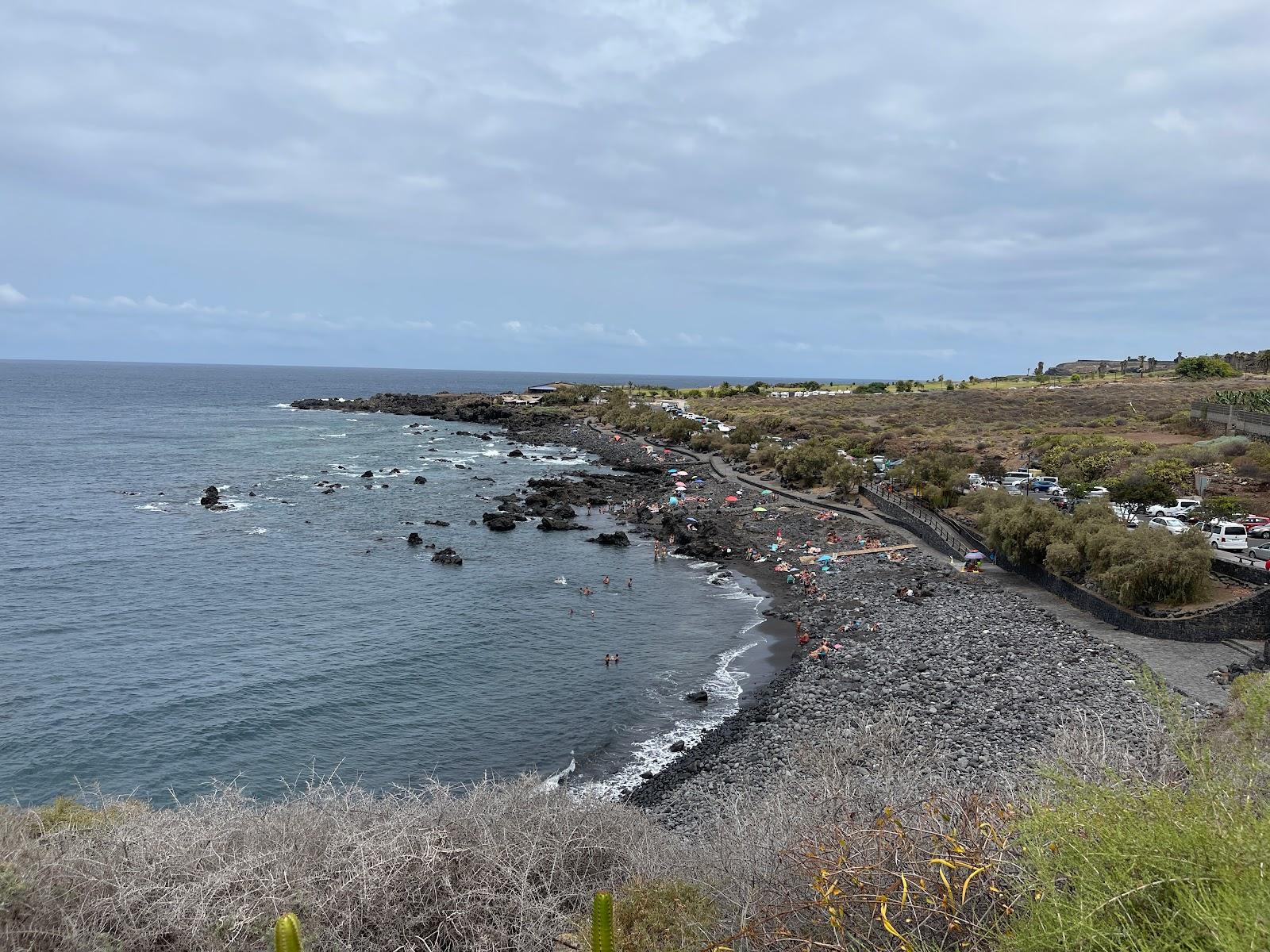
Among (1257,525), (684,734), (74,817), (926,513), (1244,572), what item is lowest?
(684,734)

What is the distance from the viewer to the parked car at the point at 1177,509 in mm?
36781

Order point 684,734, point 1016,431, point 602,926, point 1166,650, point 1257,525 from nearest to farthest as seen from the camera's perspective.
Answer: point 602,926, point 684,734, point 1166,650, point 1257,525, point 1016,431

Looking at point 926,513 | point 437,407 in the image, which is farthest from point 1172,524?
point 437,407

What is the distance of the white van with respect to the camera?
29.8 m

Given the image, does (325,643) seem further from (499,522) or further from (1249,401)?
(1249,401)

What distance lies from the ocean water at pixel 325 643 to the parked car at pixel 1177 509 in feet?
65.0

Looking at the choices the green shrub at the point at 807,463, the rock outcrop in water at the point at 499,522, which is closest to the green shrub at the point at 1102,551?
the green shrub at the point at 807,463

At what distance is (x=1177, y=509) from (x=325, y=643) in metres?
38.9

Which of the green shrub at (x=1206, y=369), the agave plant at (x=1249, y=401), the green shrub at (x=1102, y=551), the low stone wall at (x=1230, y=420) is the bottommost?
the green shrub at (x=1102, y=551)

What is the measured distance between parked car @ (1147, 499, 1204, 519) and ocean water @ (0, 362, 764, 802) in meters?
19.8

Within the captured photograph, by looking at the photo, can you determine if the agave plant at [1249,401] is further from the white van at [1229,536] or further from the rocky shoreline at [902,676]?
the rocky shoreline at [902,676]

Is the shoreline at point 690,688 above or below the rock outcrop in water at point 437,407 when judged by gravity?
below

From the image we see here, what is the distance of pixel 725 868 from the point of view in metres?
7.59

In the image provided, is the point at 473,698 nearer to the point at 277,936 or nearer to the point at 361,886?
the point at 361,886
